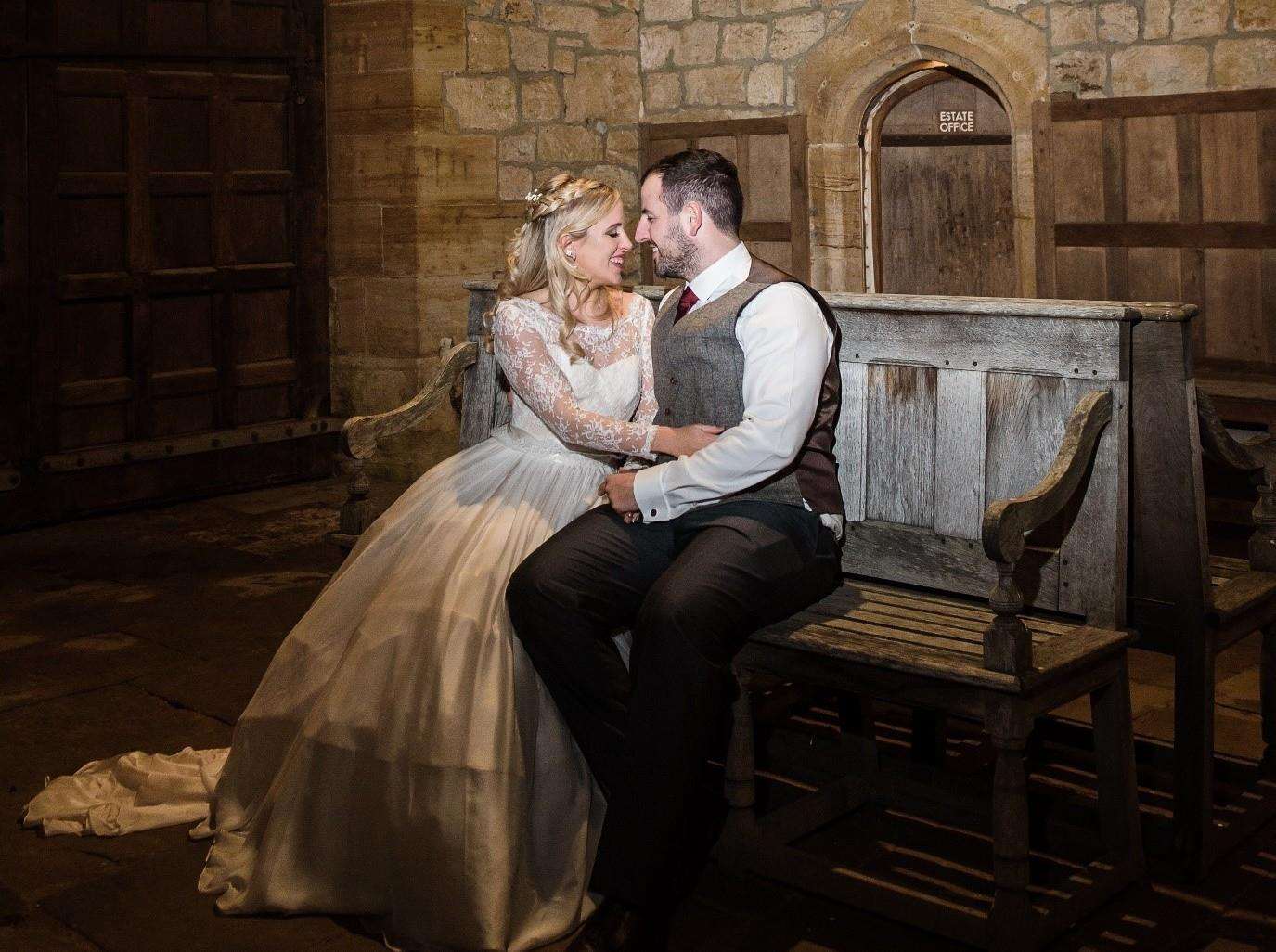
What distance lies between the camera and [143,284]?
6.87m

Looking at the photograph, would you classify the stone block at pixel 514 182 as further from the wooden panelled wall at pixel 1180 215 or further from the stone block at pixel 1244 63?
the stone block at pixel 1244 63

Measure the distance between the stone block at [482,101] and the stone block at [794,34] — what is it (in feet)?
4.18

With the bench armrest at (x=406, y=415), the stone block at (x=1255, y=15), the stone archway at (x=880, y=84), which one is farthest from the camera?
the stone archway at (x=880, y=84)

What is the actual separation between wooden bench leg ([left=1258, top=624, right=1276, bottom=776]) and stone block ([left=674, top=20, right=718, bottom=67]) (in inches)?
190

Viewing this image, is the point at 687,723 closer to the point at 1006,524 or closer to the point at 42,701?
the point at 1006,524

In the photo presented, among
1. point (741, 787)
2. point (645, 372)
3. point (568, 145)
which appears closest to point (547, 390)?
point (645, 372)

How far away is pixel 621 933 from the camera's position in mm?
2893

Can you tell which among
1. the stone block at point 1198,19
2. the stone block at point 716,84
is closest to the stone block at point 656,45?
the stone block at point 716,84

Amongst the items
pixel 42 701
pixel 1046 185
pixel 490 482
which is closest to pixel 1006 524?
pixel 490 482

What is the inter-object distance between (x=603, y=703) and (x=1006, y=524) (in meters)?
0.86

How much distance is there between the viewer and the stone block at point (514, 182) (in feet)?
24.7

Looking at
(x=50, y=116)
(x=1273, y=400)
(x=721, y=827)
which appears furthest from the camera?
(x=50, y=116)

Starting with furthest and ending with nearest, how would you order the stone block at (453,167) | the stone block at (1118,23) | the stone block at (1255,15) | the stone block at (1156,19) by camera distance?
1. the stone block at (453,167)
2. the stone block at (1118,23)
3. the stone block at (1156,19)
4. the stone block at (1255,15)

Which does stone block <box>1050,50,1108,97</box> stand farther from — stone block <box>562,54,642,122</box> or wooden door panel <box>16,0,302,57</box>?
wooden door panel <box>16,0,302,57</box>
